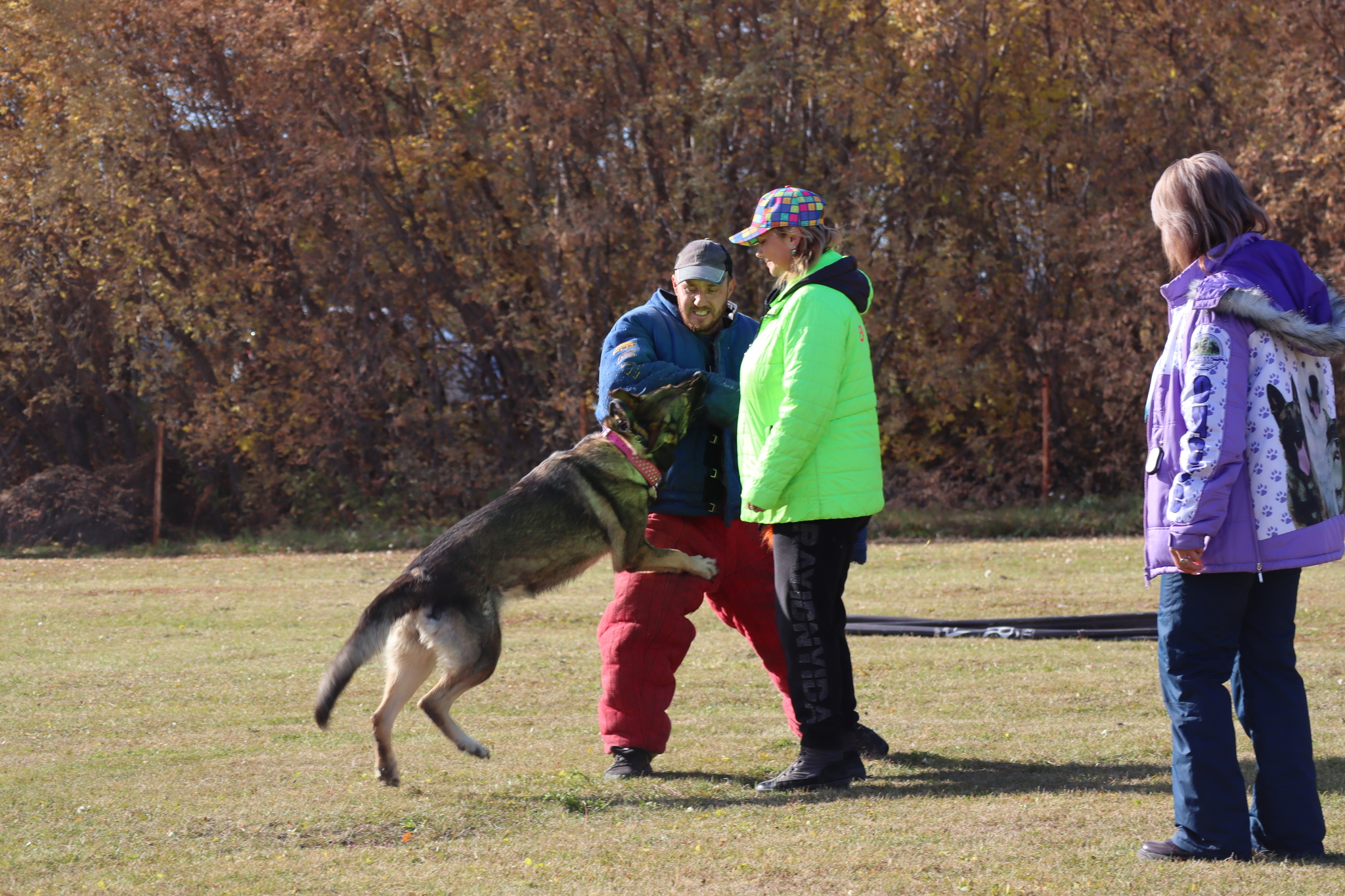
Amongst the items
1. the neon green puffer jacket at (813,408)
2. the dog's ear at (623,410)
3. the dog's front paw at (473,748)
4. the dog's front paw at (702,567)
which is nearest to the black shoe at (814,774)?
the dog's front paw at (702,567)

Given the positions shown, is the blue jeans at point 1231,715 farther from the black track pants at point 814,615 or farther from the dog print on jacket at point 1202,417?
the black track pants at point 814,615

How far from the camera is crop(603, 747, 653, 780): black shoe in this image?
533 centimetres

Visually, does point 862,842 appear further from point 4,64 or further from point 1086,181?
point 4,64

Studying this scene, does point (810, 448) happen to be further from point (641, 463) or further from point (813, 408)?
point (641, 463)

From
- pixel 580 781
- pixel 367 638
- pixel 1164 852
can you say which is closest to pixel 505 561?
pixel 367 638

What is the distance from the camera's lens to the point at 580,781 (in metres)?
5.25

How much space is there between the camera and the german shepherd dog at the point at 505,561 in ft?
16.8

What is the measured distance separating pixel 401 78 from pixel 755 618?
15249mm

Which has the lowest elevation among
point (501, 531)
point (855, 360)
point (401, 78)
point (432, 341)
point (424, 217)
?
point (501, 531)

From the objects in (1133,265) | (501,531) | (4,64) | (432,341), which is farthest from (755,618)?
(4,64)

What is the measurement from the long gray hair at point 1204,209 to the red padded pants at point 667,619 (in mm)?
2107

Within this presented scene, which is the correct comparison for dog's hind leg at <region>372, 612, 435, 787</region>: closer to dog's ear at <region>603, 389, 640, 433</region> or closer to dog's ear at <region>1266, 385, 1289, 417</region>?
dog's ear at <region>603, 389, 640, 433</region>

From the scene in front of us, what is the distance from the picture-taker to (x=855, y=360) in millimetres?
5027

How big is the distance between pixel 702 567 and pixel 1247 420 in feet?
7.35
